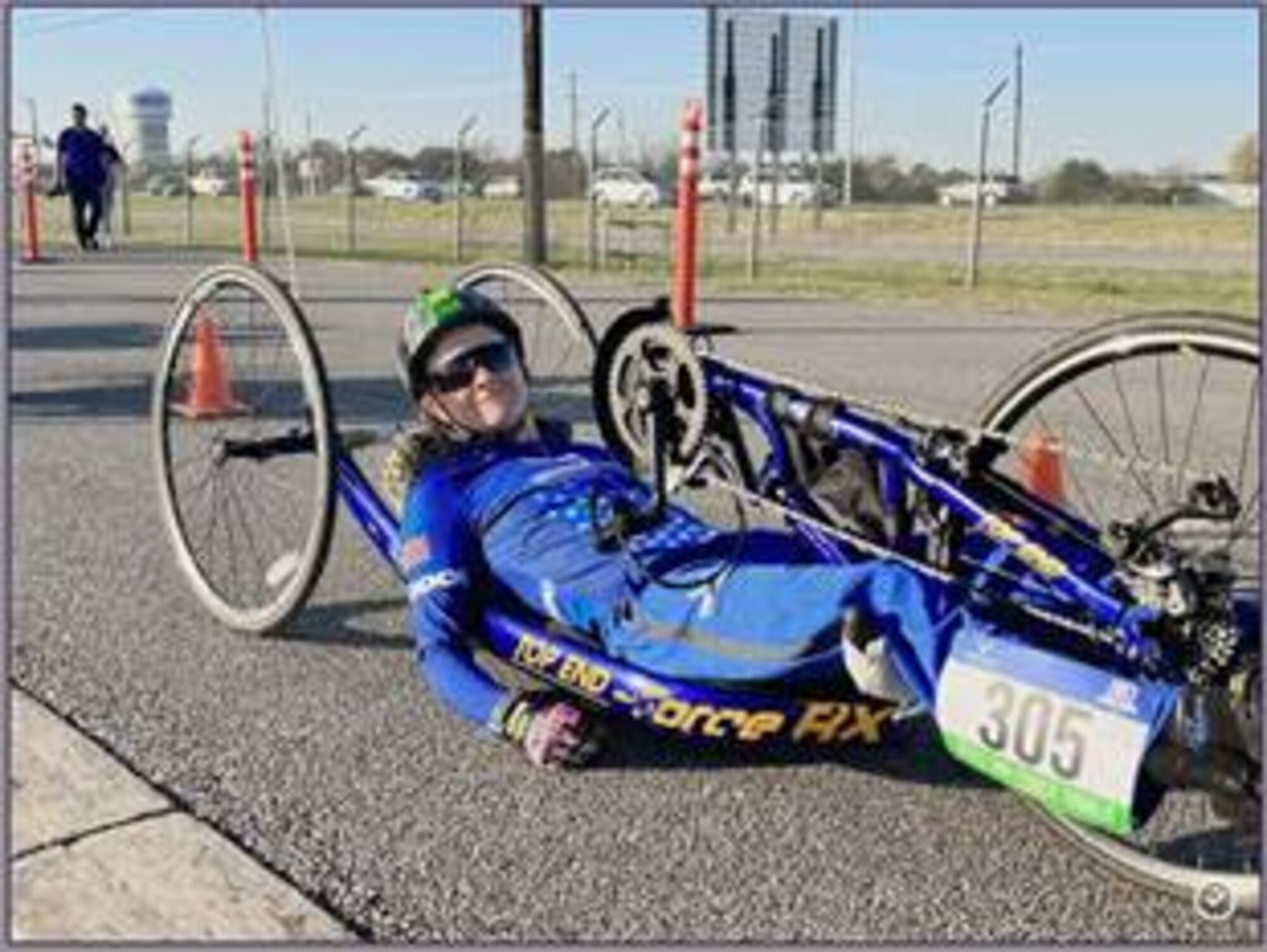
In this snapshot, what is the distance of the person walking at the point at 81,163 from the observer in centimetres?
2066

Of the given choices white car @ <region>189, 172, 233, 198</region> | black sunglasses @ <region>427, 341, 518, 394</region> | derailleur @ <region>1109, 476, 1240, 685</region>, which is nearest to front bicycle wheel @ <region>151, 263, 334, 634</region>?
black sunglasses @ <region>427, 341, 518, 394</region>

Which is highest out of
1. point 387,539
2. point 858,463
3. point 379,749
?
point 858,463

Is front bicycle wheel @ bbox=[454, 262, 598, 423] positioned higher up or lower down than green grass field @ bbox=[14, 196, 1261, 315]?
higher up

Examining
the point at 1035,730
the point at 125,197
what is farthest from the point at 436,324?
the point at 125,197

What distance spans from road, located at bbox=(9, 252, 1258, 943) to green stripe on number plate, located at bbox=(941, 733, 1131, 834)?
241 millimetres

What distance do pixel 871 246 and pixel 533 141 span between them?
40.7 feet

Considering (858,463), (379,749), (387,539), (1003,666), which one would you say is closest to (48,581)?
(387,539)

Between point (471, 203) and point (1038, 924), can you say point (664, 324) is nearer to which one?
point (1038, 924)

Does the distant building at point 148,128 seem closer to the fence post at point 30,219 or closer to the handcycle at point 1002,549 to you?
the fence post at point 30,219

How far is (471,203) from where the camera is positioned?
1441 inches

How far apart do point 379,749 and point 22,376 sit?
21.8ft

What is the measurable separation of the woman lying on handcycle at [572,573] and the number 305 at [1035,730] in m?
0.14

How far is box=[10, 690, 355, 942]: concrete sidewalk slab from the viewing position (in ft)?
9.66

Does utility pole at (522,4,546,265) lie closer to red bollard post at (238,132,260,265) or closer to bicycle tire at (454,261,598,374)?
red bollard post at (238,132,260,265)
